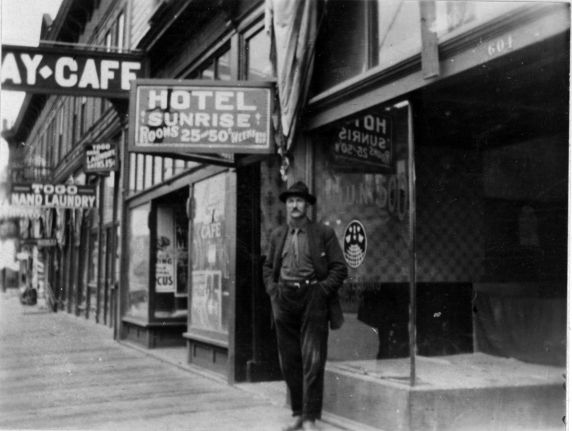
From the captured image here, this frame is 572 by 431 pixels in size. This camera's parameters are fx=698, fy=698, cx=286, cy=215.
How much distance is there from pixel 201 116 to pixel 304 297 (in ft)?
8.03

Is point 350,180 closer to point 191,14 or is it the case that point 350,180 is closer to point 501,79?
point 501,79

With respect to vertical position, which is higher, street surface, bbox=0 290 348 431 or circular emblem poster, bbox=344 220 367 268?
circular emblem poster, bbox=344 220 367 268

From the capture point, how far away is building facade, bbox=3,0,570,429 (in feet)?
17.9

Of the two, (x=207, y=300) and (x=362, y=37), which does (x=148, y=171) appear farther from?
(x=362, y=37)

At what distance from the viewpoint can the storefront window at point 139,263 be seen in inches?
485

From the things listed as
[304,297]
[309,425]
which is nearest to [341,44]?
[304,297]

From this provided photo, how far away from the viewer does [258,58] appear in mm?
8484

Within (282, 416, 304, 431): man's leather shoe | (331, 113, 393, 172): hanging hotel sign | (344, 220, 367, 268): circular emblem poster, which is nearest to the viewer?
(282, 416, 304, 431): man's leather shoe

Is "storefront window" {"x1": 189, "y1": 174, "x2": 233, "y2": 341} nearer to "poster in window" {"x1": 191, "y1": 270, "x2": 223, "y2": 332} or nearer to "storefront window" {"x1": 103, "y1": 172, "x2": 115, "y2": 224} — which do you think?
"poster in window" {"x1": 191, "y1": 270, "x2": 223, "y2": 332}

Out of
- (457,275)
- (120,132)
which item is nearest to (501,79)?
(457,275)

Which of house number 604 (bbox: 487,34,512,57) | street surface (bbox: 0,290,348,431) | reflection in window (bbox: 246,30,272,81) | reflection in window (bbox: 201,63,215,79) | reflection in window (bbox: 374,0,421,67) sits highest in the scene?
reflection in window (bbox: 201,63,215,79)

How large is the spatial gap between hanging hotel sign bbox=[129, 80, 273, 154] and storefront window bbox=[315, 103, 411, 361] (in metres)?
0.77

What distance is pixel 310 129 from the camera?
703 cm

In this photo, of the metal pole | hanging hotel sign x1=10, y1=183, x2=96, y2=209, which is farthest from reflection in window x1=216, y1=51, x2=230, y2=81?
hanging hotel sign x1=10, y1=183, x2=96, y2=209
